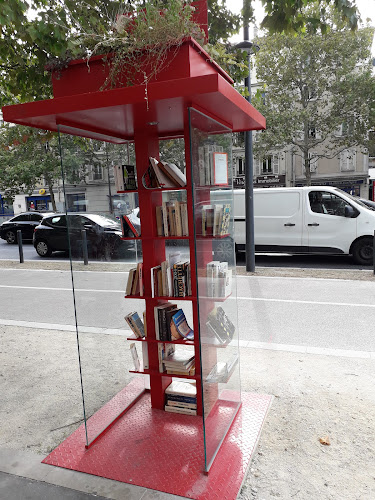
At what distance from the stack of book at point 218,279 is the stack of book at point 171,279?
6.5 inches

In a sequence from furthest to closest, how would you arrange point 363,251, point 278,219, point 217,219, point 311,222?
point 278,219 → point 311,222 → point 363,251 → point 217,219

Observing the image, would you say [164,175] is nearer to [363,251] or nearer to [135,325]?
[135,325]

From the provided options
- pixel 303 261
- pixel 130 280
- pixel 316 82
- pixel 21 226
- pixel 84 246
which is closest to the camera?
pixel 84 246

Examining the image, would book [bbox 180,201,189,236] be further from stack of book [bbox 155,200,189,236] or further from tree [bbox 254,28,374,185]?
tree [bbox 254,28,374,185]

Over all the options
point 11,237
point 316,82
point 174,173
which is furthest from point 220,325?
point 316,82

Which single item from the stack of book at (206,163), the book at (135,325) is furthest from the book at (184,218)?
the book at (135,325)

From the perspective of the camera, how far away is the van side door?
10141 mm

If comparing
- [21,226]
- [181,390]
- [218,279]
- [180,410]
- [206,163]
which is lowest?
[180,410]

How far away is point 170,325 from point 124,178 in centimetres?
124

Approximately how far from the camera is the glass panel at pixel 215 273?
274 centimetres

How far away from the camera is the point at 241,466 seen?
280 centimetres

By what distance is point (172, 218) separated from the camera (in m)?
3.06

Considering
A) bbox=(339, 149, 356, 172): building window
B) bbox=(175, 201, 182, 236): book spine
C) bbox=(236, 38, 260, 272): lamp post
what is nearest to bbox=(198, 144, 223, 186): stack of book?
bbox=(175, 201, 182, 236): book spine

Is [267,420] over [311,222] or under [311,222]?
under
